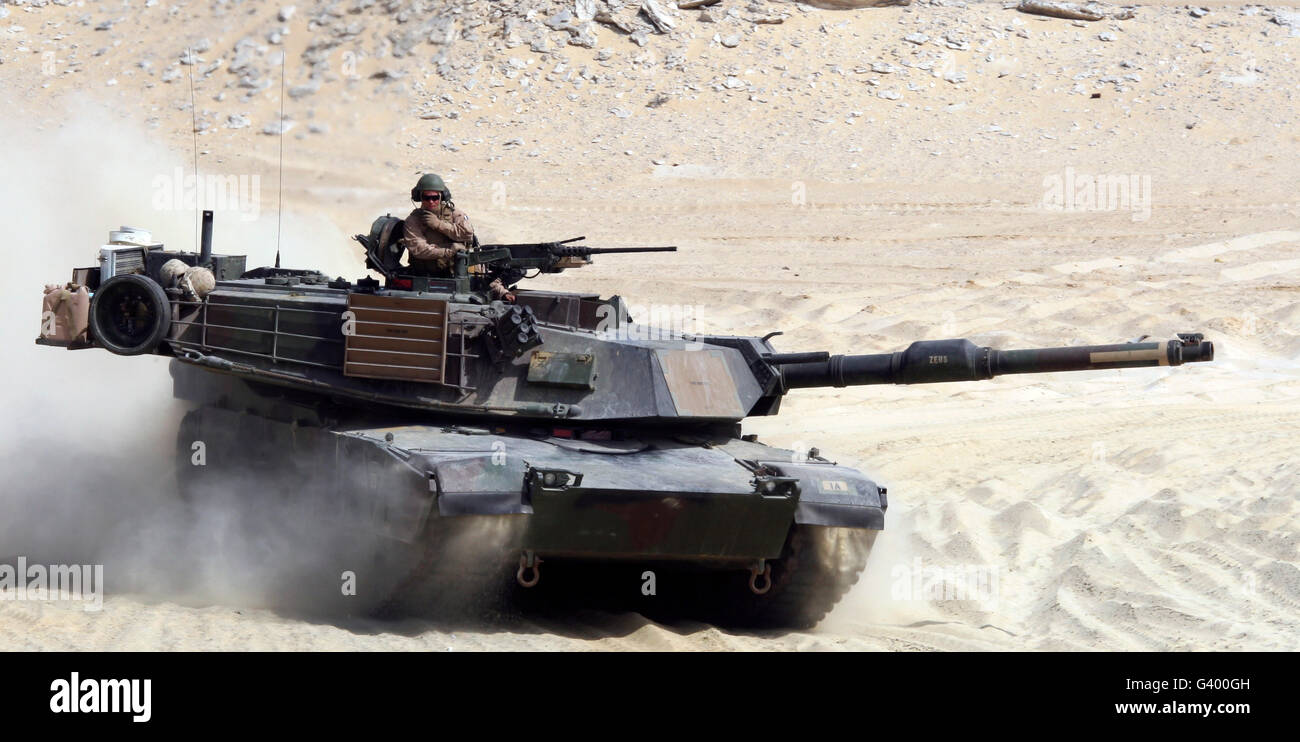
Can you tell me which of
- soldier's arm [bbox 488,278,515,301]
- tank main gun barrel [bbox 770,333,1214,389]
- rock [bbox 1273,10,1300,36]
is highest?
rock [bbox 1273,10,1300,36]

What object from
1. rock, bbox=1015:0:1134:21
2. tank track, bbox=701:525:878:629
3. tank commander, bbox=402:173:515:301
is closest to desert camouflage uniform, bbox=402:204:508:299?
tank commander, bbox=402:173:515:301

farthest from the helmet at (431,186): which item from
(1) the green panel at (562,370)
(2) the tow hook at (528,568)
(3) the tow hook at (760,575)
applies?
(3) the tow hook at (760,575)

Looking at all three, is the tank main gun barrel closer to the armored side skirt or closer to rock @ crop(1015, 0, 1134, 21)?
the armored side skirt

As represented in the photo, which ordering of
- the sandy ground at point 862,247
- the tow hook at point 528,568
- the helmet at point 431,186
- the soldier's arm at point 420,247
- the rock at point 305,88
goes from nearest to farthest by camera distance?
1. the tow hook at point 528,568
2. the sandy ground at point 862,247
3. the soldier's arm at point 420,247
4. the helmet at point 431,186
5. the rock at point 305,88

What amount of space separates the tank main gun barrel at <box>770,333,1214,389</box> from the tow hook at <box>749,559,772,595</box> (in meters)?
1.49

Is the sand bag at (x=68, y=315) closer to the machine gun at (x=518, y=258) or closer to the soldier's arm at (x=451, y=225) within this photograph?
the soldier's arm at (x=451, y=225)

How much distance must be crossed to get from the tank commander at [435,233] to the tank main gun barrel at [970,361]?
7.59ft

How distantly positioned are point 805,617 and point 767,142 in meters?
19.8

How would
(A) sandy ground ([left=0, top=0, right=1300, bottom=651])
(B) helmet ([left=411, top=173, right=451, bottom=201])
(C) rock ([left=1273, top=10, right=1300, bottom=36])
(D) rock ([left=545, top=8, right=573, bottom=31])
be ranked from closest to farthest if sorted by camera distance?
(A) sandy ground ([left=0, top=0, right=1300, bottom=651]) < (B) helmet ([left=411, top=173, right=451, bottom=201]) < (D) rock ([left=545, top=8, right=573, bottom=31]) < (C) rock ([left=1273, top=10, right=1300, bottom=36])

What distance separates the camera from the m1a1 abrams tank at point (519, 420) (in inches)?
390

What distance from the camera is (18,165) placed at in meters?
20.9

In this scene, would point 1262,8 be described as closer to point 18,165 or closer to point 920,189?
point 920,189

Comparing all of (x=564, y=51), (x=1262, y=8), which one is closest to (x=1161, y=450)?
(x=564, y=51)

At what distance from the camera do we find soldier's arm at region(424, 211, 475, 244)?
38.8 ft
